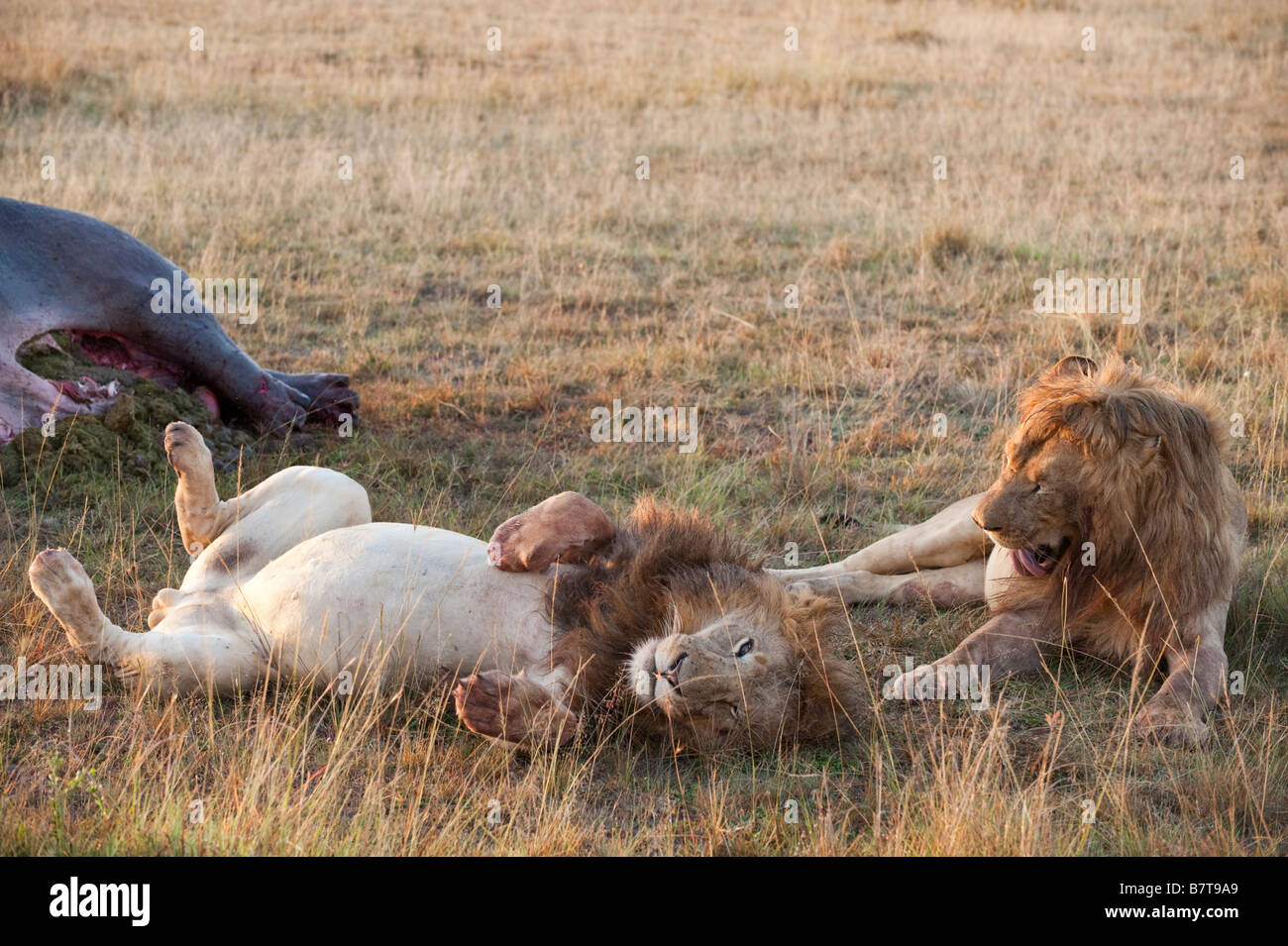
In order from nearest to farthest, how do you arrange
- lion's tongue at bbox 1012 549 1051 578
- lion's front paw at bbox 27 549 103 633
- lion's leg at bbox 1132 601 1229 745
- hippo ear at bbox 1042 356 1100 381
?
lion's front paw at bbox 27 549 103 633, lion's leg at bbox 1132 601 1229 745, hippo ear at bbox 1042 356 1100 381, lion's tongue at bbox 1012 549 1051 578

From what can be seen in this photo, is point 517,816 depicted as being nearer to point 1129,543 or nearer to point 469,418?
point 1129,543

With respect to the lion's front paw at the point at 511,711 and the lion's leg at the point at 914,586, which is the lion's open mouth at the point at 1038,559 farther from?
the lion's front paw at the point at 511,711

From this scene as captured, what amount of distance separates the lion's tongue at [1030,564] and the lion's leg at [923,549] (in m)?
0.54

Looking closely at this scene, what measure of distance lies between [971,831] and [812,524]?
251 cm

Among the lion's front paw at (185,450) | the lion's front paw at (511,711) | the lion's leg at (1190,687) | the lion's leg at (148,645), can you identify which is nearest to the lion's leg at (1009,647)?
the lion's leg at (1190,687)

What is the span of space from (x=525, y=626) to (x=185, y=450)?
4.67 feet

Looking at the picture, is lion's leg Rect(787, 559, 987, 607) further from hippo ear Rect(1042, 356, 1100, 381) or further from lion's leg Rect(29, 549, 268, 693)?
lion's leg Rect(29, 549, 268, 693)

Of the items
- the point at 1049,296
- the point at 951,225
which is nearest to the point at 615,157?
the point at 951,225

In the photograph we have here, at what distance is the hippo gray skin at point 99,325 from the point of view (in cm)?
561

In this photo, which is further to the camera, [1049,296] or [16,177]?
[16,177]

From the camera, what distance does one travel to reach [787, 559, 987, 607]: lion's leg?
16.5 feet

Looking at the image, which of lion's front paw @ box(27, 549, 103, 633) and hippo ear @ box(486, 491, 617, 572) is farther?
hippo ear @ box(486, 491, 617, 572)

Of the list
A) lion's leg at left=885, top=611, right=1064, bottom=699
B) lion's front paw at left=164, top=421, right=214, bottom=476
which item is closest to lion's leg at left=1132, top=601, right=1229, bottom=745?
lion's leg at left=885, top=611, right=1064, bottom=699

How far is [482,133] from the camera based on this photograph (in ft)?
42.5
